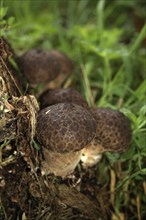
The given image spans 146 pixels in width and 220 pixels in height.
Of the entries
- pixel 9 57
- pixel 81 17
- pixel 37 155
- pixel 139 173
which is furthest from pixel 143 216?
pixel 81 17

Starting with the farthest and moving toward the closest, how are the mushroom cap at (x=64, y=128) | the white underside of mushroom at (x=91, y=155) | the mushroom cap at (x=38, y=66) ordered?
1. the mushroom cap at (x=38, y=66)
2. the white underside of mushroom at (x=91, y=155)
3. the mushroom cap at (x=64, y=128)

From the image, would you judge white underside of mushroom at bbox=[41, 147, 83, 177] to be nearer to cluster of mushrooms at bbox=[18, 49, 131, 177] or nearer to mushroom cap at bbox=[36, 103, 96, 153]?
cluster of mushrooms at bbox=[18, 49, 131, 177]

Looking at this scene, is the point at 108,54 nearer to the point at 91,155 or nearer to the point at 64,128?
the point at 91,155

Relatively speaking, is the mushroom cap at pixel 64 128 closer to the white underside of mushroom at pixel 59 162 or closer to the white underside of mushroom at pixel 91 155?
the white underside of mushroom at pixel 59 162

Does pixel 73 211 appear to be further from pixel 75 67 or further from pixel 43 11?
pixel 43 11

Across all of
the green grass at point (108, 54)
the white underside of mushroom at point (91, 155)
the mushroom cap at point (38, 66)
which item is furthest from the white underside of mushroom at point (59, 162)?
the mushroom cap at point (38, 66)

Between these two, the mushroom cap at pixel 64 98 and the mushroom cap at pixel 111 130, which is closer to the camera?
the mushroom cap at pixel 111 130
